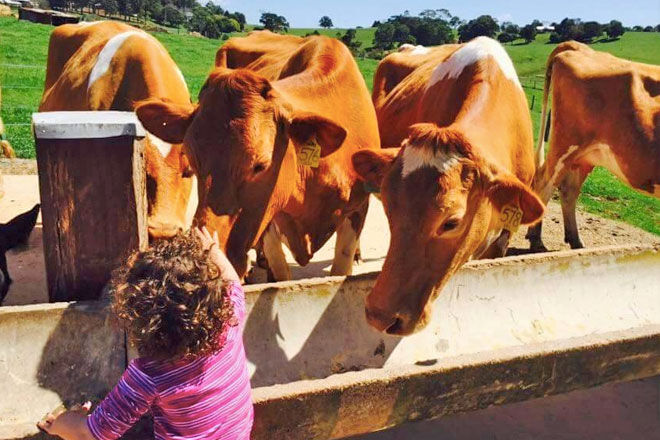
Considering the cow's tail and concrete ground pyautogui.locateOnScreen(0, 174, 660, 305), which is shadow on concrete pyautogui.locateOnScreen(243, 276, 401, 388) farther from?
the cow's tail

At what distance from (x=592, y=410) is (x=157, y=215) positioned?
2.66 m

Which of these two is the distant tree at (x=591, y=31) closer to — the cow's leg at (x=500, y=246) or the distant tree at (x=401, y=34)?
the distant tree at (x=401, y=34)

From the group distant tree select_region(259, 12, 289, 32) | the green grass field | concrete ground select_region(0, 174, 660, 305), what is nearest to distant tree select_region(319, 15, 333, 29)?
distant tree select_region(259, 12, 289, 32)

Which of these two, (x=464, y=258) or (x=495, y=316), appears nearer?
(x=464, y=258)

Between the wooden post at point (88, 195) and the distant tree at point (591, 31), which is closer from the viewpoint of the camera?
the wooden post at point (88, 195)

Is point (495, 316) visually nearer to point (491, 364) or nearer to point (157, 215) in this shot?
point (491, 364)

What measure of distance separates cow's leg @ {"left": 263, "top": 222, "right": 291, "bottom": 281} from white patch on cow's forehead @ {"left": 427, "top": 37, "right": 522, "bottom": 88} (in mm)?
1497

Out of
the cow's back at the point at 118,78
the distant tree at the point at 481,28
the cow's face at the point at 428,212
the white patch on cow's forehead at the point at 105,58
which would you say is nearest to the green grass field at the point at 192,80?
the cow's back at the point at 118,78

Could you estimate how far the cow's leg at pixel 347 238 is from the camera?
166 inches

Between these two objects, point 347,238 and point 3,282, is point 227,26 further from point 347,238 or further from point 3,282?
point 3,282

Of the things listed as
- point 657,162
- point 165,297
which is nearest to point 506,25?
point 657,162

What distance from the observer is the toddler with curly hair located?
1755 millimetres

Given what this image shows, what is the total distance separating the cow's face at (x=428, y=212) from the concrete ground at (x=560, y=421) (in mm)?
855

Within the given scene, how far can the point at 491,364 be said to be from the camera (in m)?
2.55
